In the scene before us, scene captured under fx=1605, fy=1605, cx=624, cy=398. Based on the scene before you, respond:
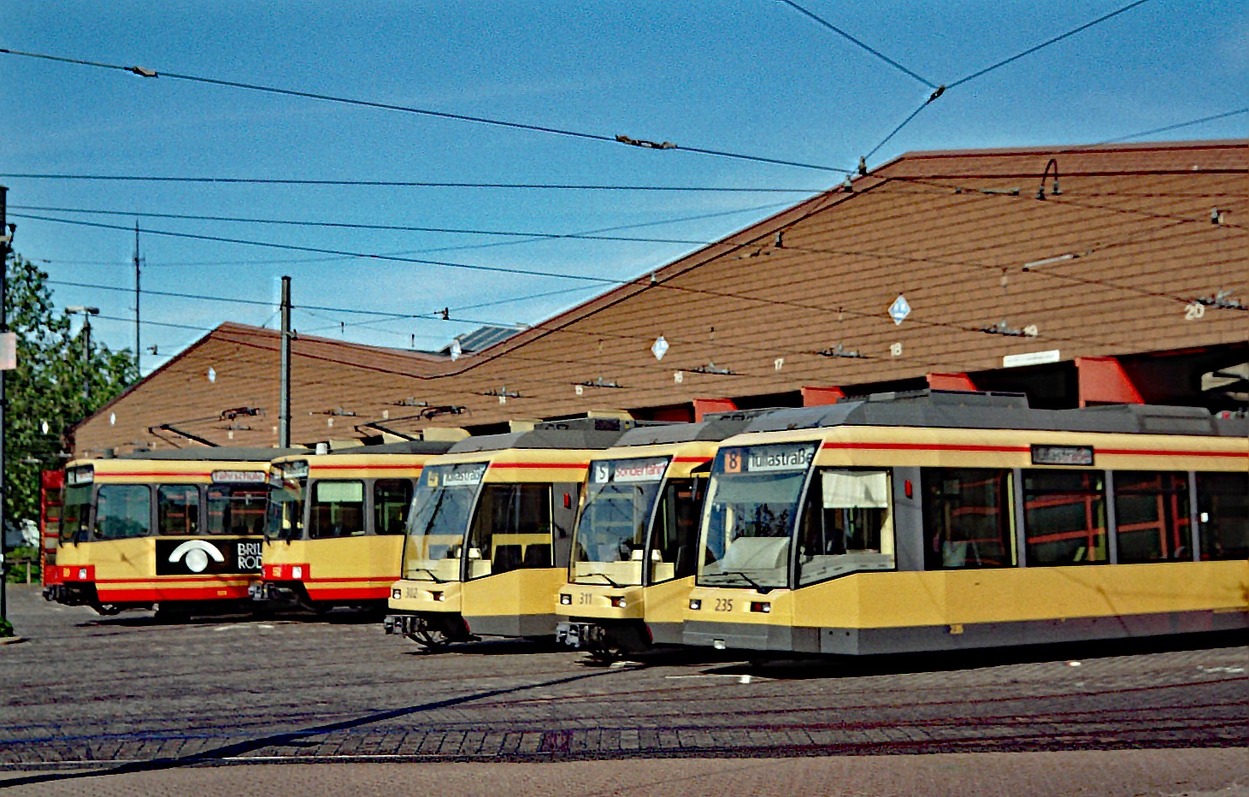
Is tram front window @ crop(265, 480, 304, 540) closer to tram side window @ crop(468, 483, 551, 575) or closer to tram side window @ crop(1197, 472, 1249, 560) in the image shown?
tram side window @ crop(468, 483, 551, 575)

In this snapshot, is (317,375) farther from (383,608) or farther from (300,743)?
(300,743)

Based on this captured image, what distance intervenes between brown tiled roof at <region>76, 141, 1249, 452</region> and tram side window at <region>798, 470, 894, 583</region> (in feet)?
36.7

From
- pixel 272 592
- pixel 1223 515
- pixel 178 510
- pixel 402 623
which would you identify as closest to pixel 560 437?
pixel 402 623

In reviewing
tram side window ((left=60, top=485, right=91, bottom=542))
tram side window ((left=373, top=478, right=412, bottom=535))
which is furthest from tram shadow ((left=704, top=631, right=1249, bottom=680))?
tram side window ((left=60, top=485, right=91, bottom=542))

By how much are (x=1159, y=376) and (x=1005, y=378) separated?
A: 10.0ft

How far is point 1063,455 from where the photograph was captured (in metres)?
18.1

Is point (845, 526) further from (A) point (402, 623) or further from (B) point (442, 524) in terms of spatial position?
(A) point (402, 623)

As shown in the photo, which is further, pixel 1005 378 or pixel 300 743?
pixel 1005 378

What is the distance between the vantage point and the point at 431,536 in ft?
70.0

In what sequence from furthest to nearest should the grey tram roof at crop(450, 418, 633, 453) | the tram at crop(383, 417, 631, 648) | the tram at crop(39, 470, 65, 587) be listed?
the tram at crop(39, 470, 65, 587), the grey tram roof at crop(450, 418, 633, 453), the tram at crop(383, 417, 631, 648)

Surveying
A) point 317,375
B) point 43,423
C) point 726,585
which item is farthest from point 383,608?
point 43,423

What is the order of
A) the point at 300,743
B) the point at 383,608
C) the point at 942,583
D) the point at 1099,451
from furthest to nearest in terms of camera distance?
the point at 383,608 → the point at 1099,451 → the point at 942,583 → the point at 300,743

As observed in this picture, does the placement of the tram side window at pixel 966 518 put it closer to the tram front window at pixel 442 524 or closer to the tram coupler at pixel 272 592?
the tram front window at pixel 442 524

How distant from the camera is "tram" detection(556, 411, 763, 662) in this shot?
728 inches
